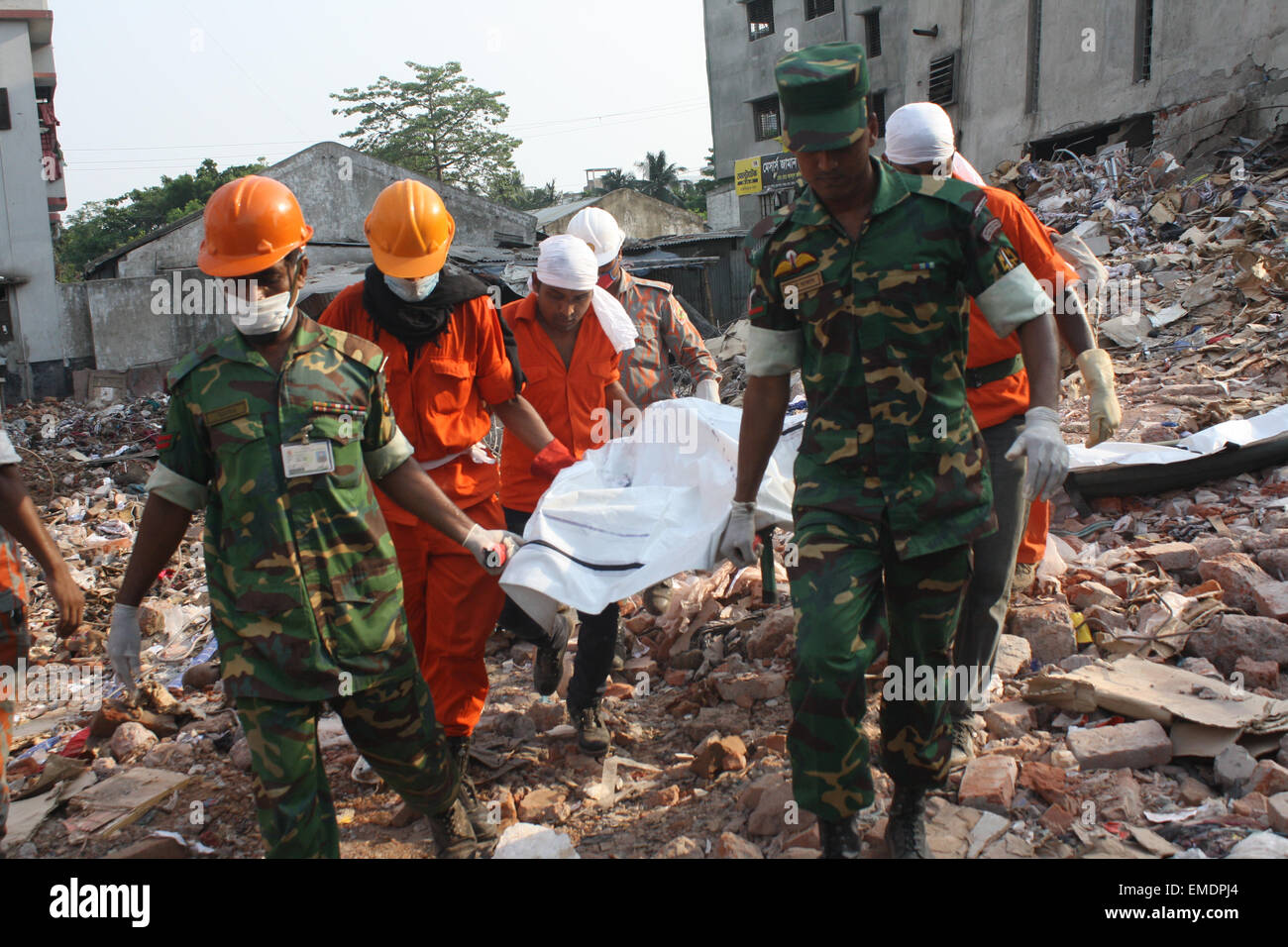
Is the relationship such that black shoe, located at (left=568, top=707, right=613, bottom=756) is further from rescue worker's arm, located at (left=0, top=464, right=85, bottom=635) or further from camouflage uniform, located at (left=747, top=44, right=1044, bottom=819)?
rescue worker's arm, located at (left=0, top=464, right=85, bottom=635)

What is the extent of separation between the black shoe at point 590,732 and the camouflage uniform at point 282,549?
1374 millimetres

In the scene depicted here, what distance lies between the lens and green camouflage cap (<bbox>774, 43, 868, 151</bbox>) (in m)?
2.34

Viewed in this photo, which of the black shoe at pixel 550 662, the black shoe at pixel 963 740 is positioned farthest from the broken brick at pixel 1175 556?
the black shoe at pixel 550 662

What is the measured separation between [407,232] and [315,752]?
63.0 inches

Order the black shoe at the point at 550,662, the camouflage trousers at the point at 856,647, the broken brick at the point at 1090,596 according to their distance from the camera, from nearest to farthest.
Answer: the camouflage trousers at the point at 856,647, the black shoe at the point at 550,662, the broken brick at the point at 1090,596

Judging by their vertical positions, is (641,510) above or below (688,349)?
below

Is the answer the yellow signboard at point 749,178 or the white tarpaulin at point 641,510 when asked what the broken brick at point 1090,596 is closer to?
the white tarpaulin at point 641,510

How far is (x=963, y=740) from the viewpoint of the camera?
3.33 metres

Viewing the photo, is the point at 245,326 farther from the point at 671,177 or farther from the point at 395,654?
the point at 671,177

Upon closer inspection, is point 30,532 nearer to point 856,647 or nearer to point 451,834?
point 451,834

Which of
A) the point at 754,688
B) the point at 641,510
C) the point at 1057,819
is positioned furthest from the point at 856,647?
the point at 754,688

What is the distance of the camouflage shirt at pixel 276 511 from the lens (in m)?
2.43

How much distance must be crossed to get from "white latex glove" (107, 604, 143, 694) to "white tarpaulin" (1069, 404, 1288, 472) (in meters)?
4.42
